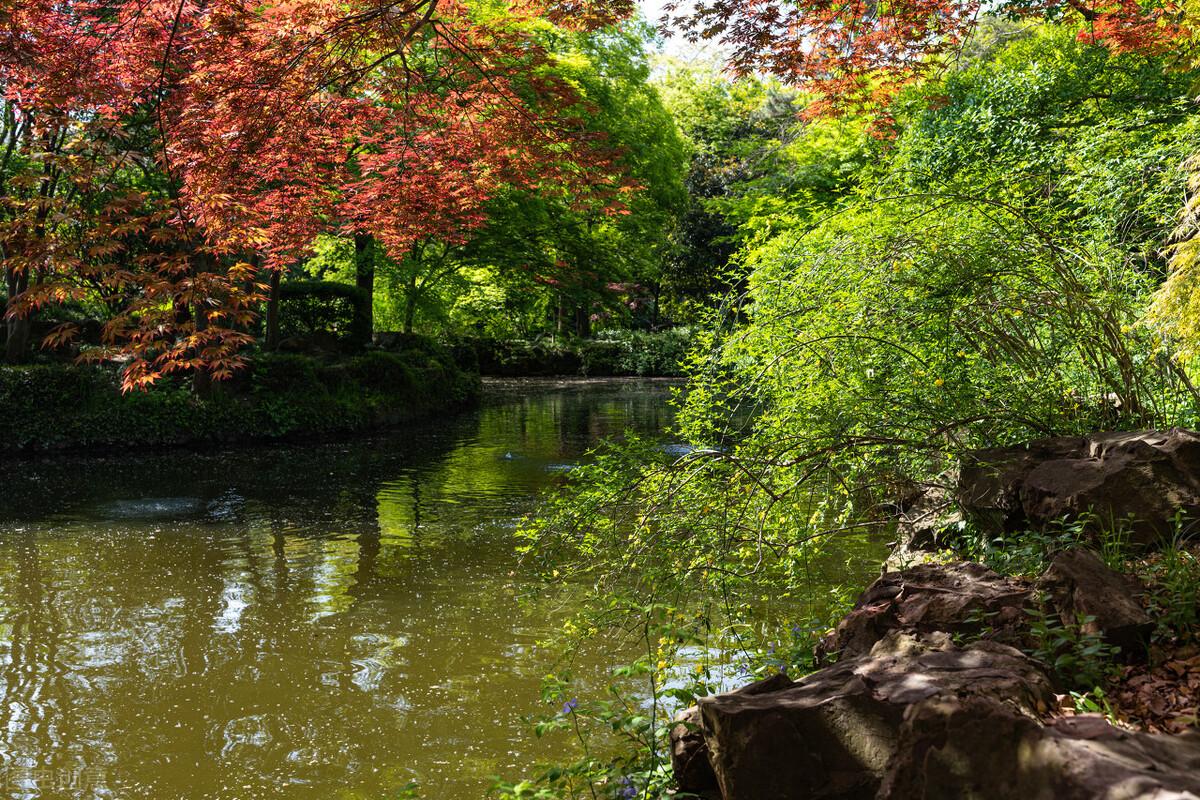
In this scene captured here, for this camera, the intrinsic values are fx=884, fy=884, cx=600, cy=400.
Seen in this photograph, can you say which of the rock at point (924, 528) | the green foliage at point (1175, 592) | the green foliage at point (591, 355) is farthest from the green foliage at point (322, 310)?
the green foliage at point (1175, 592)

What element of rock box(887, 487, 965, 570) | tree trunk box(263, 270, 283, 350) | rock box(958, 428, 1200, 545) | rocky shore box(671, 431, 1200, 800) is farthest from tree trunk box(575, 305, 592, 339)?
rocky shore box(671, 431, 1200, 800)

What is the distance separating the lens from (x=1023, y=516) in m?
4.57

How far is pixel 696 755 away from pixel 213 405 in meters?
12.8

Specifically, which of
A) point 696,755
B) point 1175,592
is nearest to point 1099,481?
point 1175,592

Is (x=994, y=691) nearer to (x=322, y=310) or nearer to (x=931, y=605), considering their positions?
(x=931, y=605)

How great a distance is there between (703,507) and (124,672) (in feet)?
11.4

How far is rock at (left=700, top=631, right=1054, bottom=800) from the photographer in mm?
2531

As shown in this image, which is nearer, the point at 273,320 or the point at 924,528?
the point at 924,528

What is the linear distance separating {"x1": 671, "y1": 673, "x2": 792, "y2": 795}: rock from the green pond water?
929 millimetres

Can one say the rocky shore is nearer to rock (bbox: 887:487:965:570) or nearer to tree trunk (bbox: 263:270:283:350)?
rock (bbox: 887:487:965:570)

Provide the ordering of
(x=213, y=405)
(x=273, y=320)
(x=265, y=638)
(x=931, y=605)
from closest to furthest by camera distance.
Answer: (x=931, y=605) < (x=265, y=638) < (x=213, y=405) < (x=273, y=320)

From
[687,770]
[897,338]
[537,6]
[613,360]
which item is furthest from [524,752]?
[613,360]

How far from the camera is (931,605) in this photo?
11.5ft

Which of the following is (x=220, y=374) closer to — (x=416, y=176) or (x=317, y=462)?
(x=416, y=176)
